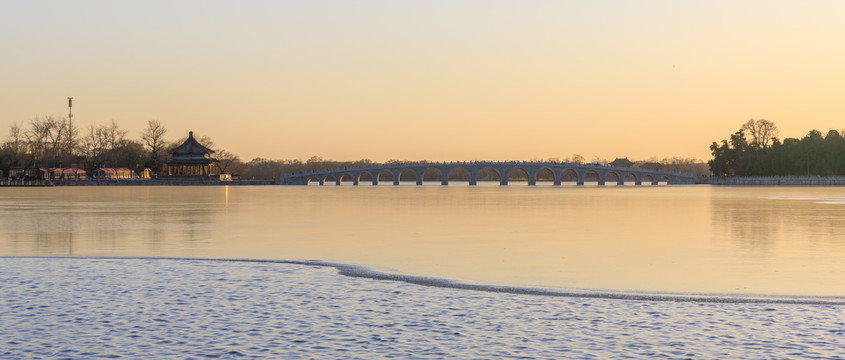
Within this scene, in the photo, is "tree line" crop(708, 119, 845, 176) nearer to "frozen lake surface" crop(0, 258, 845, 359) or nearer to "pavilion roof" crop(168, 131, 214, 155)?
"pavilion roof" crop(168, 131, 214, 155)

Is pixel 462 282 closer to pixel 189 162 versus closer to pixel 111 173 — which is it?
pixel 189 162

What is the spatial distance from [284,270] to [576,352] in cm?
865

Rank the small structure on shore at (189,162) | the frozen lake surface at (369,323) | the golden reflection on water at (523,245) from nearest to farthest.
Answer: the frozen lake surface at (369,323)
the golden reflection on water at (523,245)
the small structure on shore at (189,162)

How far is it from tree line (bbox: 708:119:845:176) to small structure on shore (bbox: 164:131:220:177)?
9373 centimetres

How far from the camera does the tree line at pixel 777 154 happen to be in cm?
13875

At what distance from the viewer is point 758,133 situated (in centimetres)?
15012

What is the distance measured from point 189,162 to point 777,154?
102m

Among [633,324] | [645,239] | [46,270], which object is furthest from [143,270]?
[645,239]

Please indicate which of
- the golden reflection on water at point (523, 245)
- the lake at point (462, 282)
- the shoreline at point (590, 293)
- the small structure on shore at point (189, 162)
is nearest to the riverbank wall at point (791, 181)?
the small structure on shore at point (189, 162)

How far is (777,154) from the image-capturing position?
467ft

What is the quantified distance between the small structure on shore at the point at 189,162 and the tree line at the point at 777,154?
308 ft

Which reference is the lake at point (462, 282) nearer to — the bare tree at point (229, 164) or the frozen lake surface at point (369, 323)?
the frozen lake surface at point (369, 323)

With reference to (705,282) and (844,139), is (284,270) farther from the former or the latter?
(844,139)

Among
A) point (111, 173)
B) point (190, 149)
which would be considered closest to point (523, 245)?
A: point (190, 149)
